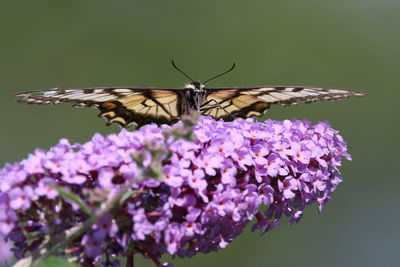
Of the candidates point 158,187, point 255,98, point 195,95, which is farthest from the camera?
point 195,95

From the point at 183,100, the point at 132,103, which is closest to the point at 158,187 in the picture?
the point at 132,103

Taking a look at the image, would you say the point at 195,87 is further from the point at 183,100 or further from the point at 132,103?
the point at 132,103

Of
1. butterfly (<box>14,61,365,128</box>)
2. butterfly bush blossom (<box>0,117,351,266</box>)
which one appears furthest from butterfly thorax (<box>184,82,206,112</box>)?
butterfly bush blossom (<box>0,117,351,266</box>)

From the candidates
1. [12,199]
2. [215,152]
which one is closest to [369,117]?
[215,152]

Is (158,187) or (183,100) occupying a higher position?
(183,100)

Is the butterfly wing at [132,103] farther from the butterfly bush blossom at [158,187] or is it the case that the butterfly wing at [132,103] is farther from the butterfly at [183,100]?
the butterfly bush blossom at [158,187]

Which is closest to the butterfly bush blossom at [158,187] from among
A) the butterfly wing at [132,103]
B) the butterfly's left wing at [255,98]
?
the butterfly's left wing at [255,98]

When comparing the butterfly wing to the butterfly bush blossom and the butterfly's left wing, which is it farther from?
the butterfly bush blossom

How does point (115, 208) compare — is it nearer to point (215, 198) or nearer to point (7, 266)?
point (215, 198)
